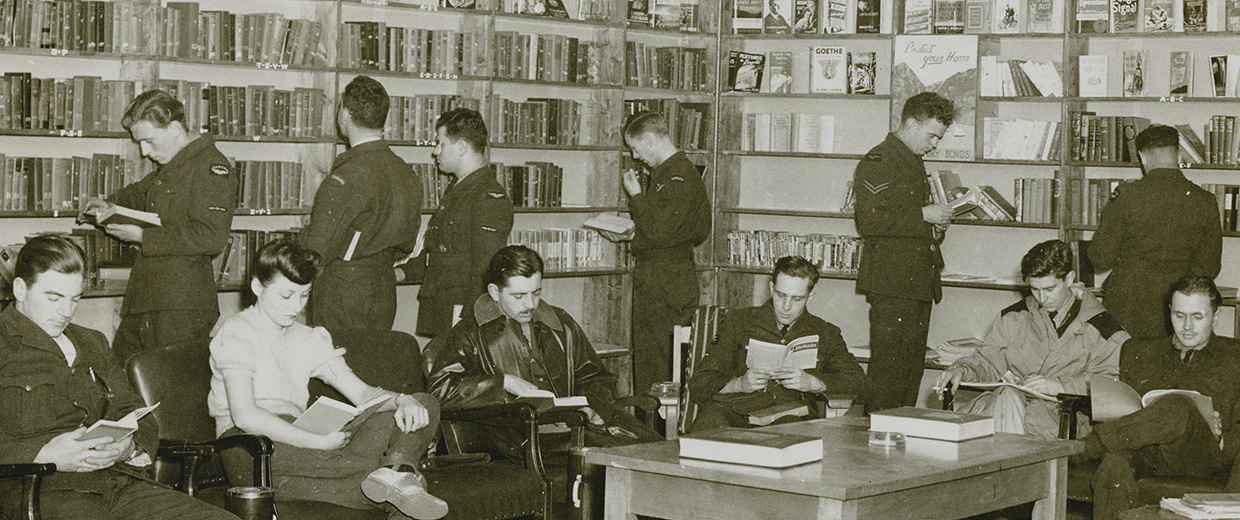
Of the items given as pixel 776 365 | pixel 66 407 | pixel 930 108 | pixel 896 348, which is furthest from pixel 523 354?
pixel 930 108

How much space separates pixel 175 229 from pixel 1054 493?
3.13 meters

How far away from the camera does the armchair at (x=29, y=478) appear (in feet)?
10.2

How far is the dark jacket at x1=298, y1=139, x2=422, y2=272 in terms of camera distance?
539cm

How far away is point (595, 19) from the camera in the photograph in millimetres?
7477

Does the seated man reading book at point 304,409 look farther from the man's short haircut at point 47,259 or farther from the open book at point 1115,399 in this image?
the open book at point 1115,399

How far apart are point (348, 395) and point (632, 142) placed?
2.92m

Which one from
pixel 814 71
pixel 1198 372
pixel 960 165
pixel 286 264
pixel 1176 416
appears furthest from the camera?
pixel 814 71

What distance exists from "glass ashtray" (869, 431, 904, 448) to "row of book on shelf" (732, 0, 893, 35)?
13.7 feet

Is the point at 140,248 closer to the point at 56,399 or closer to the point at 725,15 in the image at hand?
the point at 56,399

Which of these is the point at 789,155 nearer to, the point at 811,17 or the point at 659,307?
the point at 811,17

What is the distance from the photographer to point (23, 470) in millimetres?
3119

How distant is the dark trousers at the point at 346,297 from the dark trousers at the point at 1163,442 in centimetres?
269

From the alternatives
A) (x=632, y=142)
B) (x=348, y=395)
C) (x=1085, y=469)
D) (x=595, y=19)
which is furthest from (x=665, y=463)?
(x=595, y=19)

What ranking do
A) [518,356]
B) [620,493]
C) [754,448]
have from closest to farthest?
1. [754,448]
2. [620,493]
3. [518,356]
